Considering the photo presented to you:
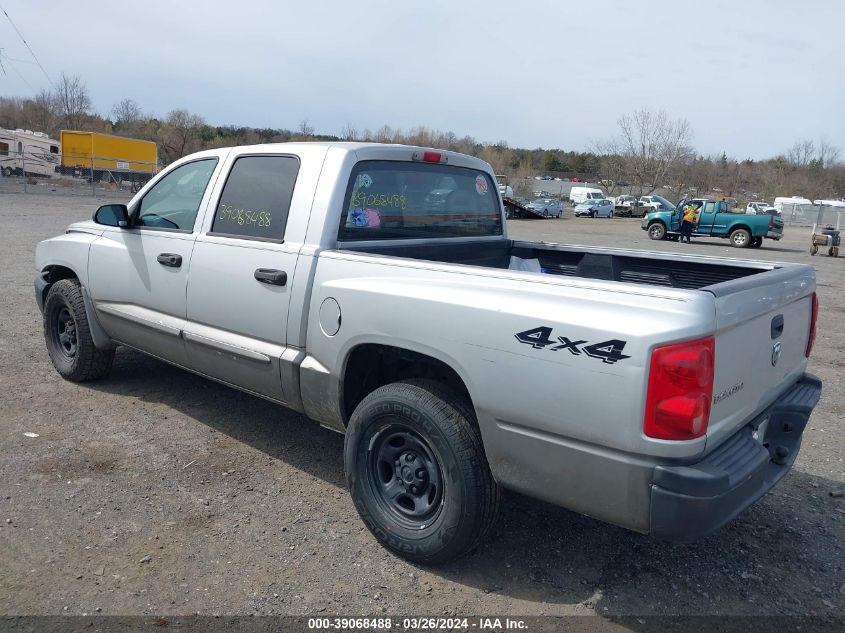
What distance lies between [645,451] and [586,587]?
3.31ft

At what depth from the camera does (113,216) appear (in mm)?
4859

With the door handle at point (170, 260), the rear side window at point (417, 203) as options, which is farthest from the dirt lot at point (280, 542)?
the rear side window at point (417, 203)

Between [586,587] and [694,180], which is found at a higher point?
[694,180]

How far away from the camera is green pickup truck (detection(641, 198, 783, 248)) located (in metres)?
26.6

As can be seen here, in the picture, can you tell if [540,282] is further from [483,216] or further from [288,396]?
[483,216]

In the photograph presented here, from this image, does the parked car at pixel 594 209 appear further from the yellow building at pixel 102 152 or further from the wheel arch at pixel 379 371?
the wheel arch at pixel 379 371

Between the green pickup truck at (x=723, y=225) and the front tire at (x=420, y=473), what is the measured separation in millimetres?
26863

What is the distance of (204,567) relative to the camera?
10.5ft

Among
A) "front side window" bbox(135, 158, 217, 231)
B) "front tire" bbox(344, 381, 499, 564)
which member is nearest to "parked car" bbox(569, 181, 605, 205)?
"front side window" bbox(135, 158, 217, 231)

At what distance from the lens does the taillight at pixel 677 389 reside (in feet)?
7.95

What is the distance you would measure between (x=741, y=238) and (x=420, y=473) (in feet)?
89.7

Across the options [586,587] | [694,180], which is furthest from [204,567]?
[694,180]

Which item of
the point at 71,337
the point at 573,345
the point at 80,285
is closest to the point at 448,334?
the point at 573,345

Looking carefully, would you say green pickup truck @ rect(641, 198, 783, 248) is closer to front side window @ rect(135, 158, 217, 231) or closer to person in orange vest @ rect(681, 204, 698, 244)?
person in orange vest @ rect(681, 204, 698, 244)
